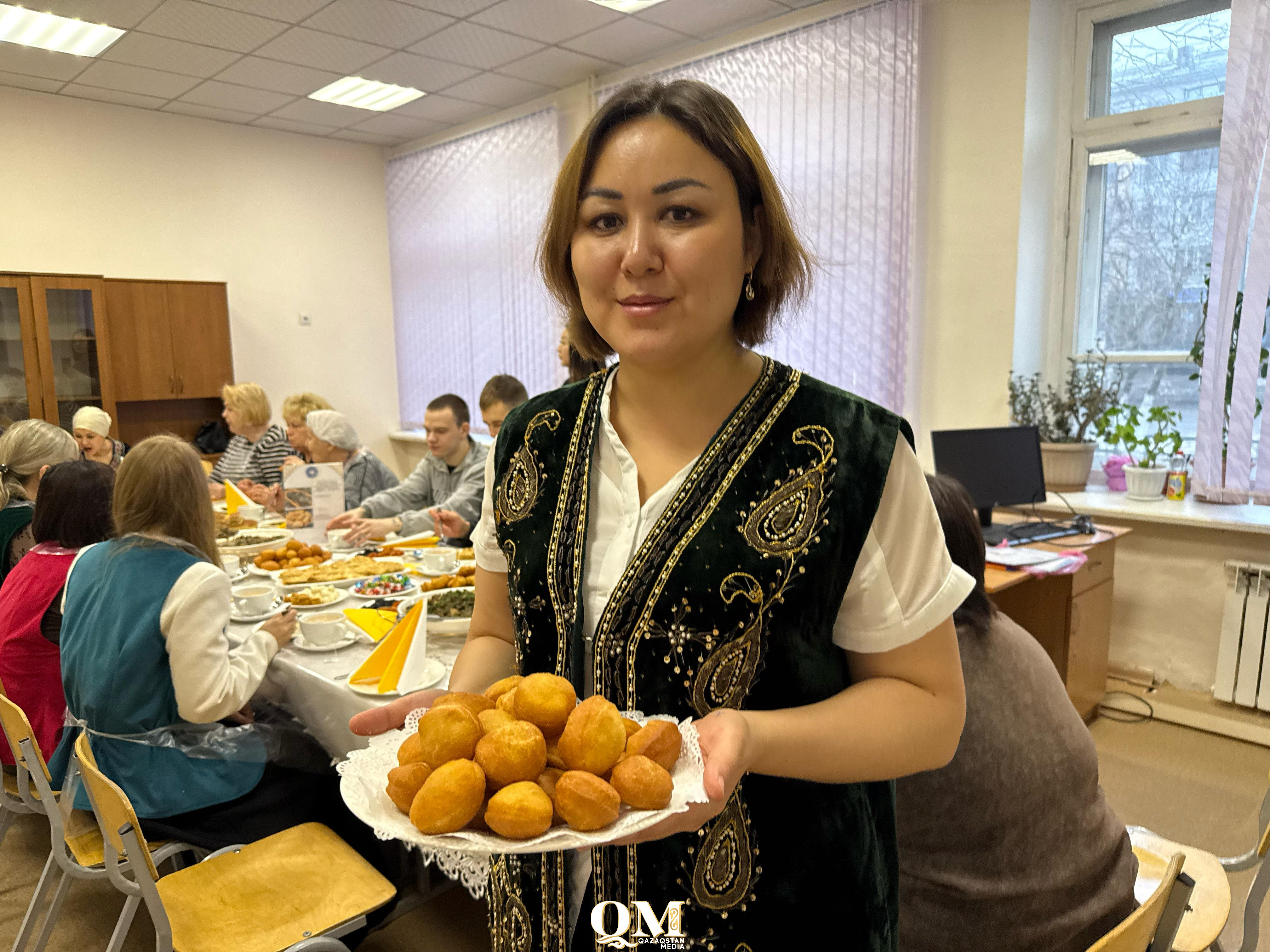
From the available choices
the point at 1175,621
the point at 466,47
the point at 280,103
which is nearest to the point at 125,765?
the point at 1175,621

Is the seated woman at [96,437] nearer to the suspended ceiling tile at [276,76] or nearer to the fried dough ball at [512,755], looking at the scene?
the suspended ceiling tile at [276,76]

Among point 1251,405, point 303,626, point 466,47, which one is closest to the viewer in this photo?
point 303,626

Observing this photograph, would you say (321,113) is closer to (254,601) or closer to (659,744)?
(254,601)

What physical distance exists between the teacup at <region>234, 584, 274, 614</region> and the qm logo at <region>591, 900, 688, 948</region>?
1798 mm

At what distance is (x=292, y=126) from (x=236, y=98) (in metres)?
0.73

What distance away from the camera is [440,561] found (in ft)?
8.97

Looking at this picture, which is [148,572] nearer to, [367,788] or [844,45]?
[367,788]

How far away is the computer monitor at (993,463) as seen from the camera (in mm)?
3348

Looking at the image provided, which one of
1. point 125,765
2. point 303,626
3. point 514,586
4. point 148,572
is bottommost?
point 125,765

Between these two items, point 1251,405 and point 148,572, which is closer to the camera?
point 148,572

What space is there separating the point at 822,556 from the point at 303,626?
167 centimetres

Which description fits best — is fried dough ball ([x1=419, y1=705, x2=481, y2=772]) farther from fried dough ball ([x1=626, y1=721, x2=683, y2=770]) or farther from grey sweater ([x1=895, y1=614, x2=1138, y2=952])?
grey sweater ([x1=895, y1=614, x2=1138, y2=952])

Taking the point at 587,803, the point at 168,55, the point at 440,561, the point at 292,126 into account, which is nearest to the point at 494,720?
the point at 587,803

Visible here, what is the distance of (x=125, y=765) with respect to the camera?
1.81 metres
